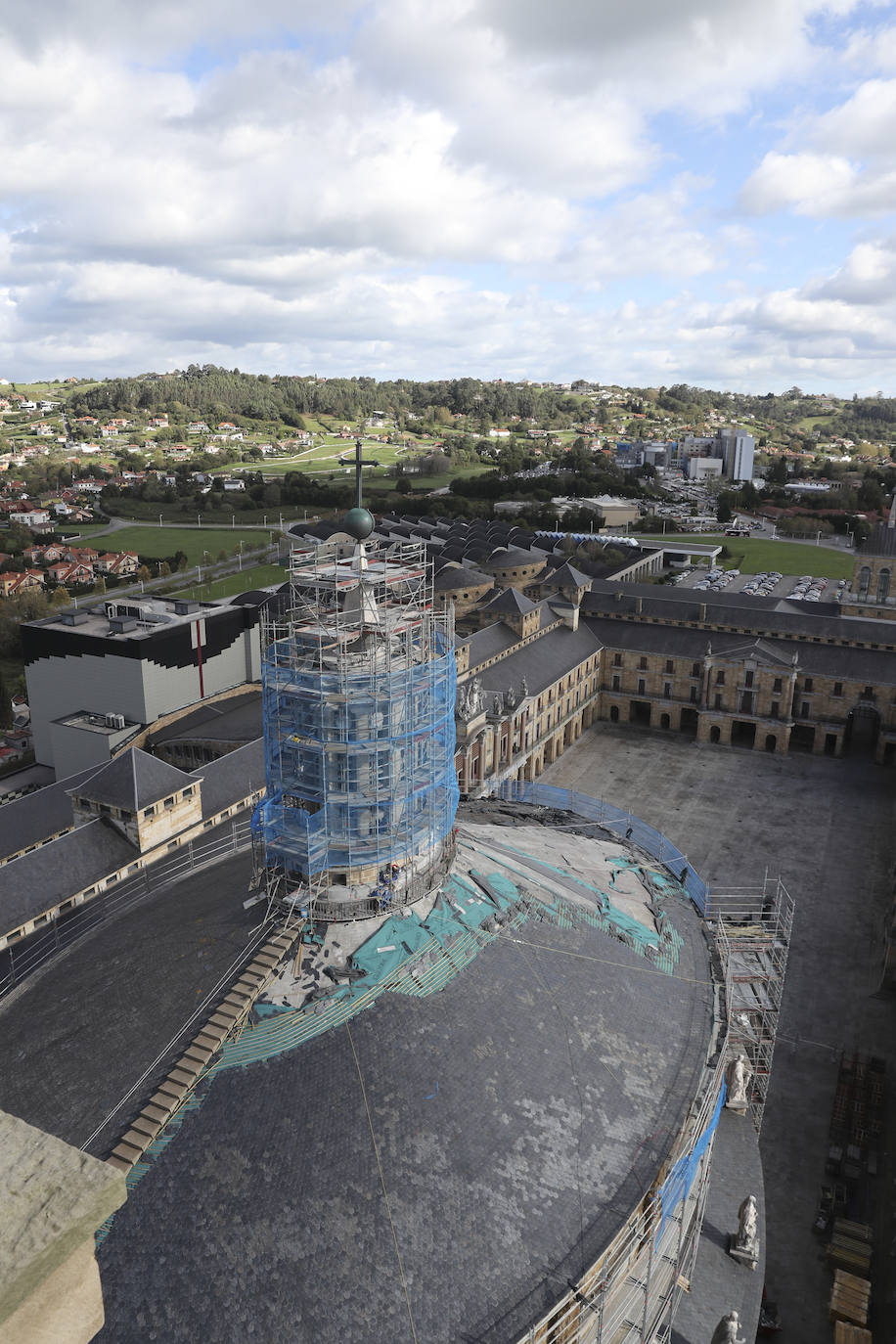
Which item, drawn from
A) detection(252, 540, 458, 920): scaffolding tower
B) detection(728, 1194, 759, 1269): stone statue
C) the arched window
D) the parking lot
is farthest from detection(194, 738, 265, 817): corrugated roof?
the parking lot

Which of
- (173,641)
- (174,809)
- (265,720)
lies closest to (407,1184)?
(265,720)

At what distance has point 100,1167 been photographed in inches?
335

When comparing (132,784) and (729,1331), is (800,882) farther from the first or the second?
(132,784)

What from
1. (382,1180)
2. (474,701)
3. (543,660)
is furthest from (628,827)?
(543,660)

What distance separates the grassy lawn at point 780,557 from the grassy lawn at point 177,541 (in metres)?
88.8

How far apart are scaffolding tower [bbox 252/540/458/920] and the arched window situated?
79293 mm

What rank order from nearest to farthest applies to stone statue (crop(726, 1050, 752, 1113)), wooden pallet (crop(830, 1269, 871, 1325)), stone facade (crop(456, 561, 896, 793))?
wooden pallet (crop(830, 1269, 871, 1325)) < stone statue (crop(726, 1050, 752, 1113)) < stone facade (crop(456, 561, 896, 793))

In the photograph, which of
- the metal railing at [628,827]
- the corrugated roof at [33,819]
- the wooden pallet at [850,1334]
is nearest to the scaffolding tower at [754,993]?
the metal railing at [628,827]

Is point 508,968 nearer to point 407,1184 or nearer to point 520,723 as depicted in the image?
point 407,1184

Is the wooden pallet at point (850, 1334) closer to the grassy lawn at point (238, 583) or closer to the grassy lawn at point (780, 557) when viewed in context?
the grassy lawn at point (238, 583)

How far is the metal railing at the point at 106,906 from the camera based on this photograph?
37.1 meters

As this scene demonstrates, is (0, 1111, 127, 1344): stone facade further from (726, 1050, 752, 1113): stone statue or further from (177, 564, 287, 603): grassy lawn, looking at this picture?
(177, 564, 287, 603): grassy lawn

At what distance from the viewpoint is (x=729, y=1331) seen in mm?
26812

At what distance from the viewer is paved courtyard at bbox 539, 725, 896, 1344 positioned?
3728 centimetres
